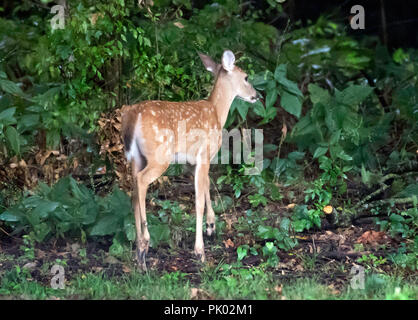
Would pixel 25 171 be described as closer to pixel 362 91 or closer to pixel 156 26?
pixel 156 26

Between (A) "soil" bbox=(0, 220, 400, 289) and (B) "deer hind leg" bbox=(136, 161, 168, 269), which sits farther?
(A) "soil" bbox=(0, 220, 400, 289)

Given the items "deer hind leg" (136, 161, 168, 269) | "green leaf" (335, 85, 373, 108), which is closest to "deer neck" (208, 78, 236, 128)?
"deer hind leg" (136, 161, 168, 269)

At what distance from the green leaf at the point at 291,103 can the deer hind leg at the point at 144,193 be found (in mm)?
1992

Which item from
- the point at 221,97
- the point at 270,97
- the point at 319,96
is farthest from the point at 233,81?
the point at 319,96

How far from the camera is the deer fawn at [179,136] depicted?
19.1 ft

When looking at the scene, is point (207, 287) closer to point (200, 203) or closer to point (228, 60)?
point (200, 203)

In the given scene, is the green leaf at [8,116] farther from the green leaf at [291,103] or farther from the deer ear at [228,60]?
the green leaf at [291,103]

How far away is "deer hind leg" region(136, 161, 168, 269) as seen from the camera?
577cm

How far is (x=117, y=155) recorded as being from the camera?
23.8 feet

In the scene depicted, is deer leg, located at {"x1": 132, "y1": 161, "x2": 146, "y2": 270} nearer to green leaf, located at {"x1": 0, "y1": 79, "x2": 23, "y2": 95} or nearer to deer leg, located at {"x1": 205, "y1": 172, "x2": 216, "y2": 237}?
deer leg, located at {"x1": 205, "y1": 172, "x2": 216, "y2": 237}

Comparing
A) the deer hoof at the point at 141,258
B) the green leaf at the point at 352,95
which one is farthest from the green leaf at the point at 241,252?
the green leaf at the point at 352,95

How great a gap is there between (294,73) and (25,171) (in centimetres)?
329

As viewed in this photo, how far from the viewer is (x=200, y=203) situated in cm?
607

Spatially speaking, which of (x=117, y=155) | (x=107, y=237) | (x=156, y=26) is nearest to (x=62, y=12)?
(x=156, y=26)
